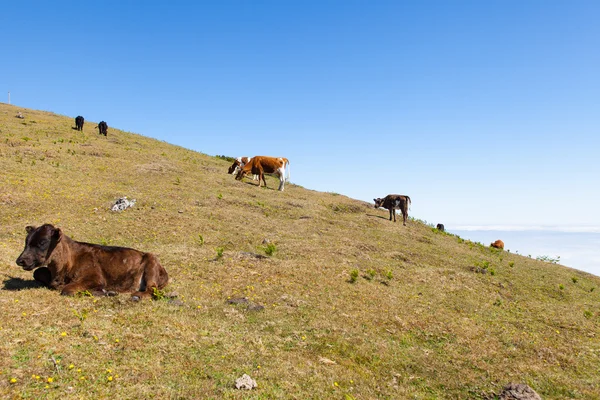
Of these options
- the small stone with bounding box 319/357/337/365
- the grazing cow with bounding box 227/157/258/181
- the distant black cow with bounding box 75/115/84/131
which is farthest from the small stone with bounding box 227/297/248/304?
the distant black cow with bounding box 75/115/84/131

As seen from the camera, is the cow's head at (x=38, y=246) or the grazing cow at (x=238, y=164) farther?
the grazing cow at (x=238, y=164)

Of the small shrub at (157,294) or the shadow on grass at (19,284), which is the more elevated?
the small shrub at (157,294)

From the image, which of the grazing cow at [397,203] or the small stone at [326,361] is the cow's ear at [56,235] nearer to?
the small stone at [326,361]

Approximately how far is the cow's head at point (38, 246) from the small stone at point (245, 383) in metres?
5.42

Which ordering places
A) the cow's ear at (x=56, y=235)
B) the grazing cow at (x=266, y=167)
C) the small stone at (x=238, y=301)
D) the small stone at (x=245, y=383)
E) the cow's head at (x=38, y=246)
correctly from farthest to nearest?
1. the grazing cow at (x=266, y=167)
2. the small stone at (x=238, y=301)
3. the cow's ear at (x=56, y=235)
4. the cow's head at (x=38, y=246)
5. the small stone at (x=245, y=383)

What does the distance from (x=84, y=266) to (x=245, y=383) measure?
544cm

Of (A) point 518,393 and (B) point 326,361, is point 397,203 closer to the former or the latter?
(A) point 518,393

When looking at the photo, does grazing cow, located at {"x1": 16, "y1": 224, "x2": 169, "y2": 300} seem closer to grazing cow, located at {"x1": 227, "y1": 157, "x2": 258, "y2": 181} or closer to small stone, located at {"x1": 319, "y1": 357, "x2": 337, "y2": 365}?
small stone, located at {"x1": 319, "y1": 357, "x2": 337, "y2": 365}

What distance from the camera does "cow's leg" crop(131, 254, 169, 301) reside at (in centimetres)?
994

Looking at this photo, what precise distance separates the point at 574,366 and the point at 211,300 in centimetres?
1010

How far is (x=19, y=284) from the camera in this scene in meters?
9.34

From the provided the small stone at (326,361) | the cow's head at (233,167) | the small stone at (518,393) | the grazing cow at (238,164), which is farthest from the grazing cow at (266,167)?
the small stone at (518,393)

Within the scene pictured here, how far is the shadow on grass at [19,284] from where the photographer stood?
9.06m

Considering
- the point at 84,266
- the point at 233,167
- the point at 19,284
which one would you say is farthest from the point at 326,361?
the point at 233,167
